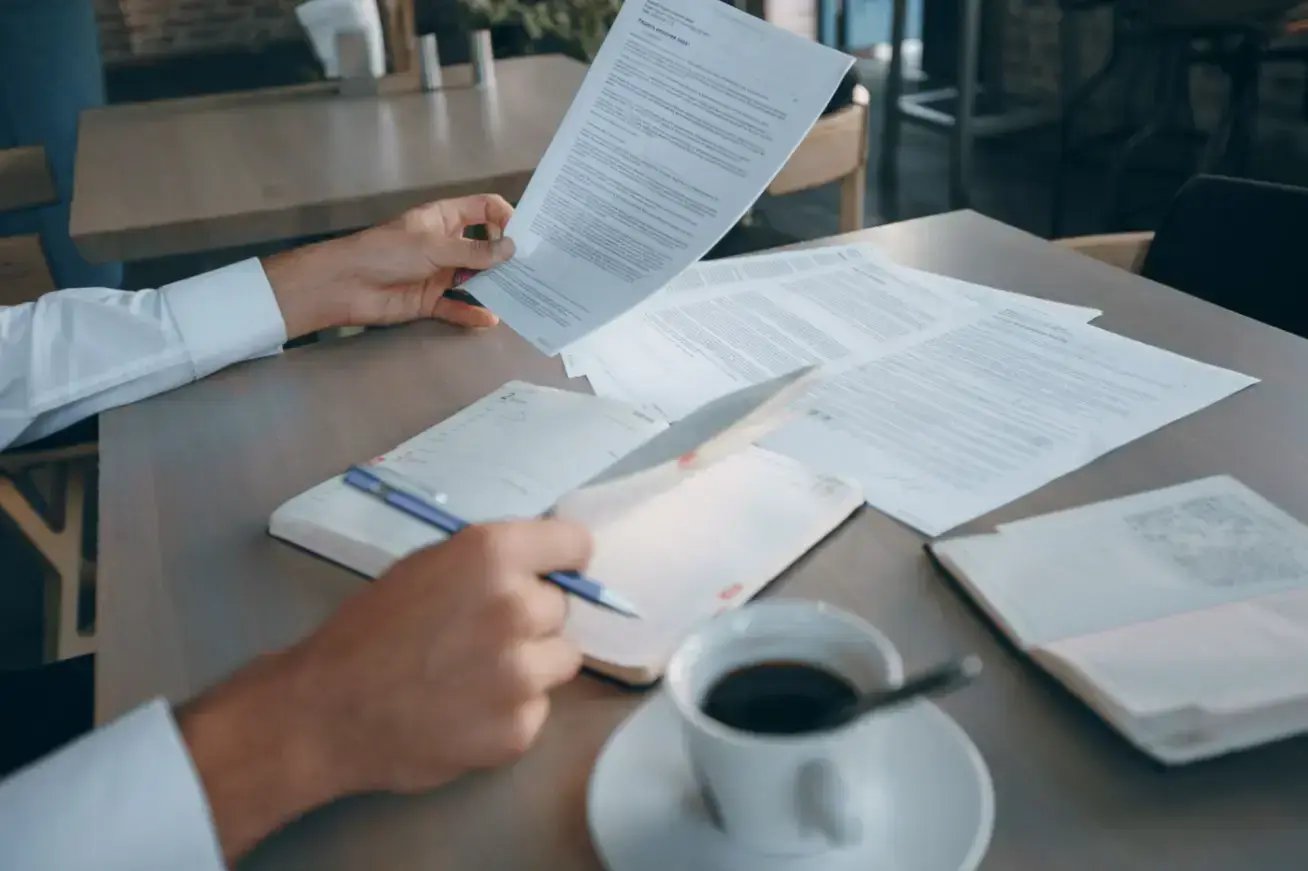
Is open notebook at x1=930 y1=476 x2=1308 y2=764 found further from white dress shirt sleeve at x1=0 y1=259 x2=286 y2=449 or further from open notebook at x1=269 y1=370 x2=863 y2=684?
white dress shirt sleeve at x1=0 y1=259 x2=286 y2=449

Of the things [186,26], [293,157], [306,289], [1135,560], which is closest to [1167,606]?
[1135,560]

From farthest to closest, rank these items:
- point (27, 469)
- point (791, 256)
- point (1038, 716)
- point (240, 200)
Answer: point (27, 469) < point (240, 200) < point (791, 256) < point (1038, 716)

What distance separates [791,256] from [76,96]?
229cm

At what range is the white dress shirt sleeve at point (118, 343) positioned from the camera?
0.93 metres

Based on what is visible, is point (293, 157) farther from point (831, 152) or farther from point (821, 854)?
point (821, 854)

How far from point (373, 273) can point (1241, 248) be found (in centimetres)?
89

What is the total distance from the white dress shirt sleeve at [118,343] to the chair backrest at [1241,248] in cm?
95

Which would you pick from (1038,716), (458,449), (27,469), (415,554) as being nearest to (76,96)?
(27,469)

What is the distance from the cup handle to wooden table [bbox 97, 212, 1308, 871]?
8 centimetres

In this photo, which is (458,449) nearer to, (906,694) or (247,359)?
(247,359)

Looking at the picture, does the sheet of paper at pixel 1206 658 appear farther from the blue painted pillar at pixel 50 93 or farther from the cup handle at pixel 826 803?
the blue painted pillar at pixel 50 93

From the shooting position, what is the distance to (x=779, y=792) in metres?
0.43

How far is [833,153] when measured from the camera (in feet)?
6.73

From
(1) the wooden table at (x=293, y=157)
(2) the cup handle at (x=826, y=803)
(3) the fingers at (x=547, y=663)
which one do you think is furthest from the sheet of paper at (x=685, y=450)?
(1) the wooden table at (x=293, y=157)
